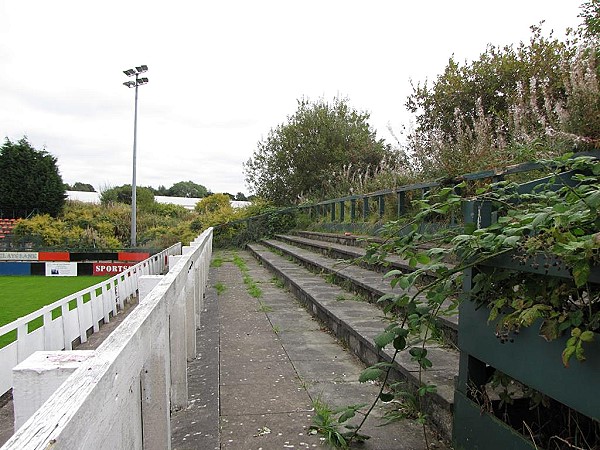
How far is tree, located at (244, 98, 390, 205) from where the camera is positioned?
20.1m

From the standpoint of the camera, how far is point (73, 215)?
28.2m

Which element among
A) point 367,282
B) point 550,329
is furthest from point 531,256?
point 367,282

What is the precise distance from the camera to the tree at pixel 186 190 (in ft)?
249

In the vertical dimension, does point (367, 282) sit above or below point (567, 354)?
below

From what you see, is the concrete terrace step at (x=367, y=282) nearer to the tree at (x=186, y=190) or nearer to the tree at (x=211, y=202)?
the tree at (x=211, y=202)

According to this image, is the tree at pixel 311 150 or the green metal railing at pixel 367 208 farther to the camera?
the tree at pixel 311 150

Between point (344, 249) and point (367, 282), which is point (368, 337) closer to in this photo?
point (367, 282)

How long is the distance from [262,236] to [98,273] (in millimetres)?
5960

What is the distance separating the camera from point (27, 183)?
30.7 metres

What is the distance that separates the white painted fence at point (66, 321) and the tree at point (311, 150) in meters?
10.2

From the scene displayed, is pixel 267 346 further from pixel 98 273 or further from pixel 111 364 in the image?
pixel 98 273

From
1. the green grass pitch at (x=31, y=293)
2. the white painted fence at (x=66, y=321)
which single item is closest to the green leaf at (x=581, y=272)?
the white painted fence at (x=66, y=321)

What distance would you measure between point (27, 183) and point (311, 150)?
68.4ft

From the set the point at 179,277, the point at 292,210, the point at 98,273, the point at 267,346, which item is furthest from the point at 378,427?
the point at 98,273
